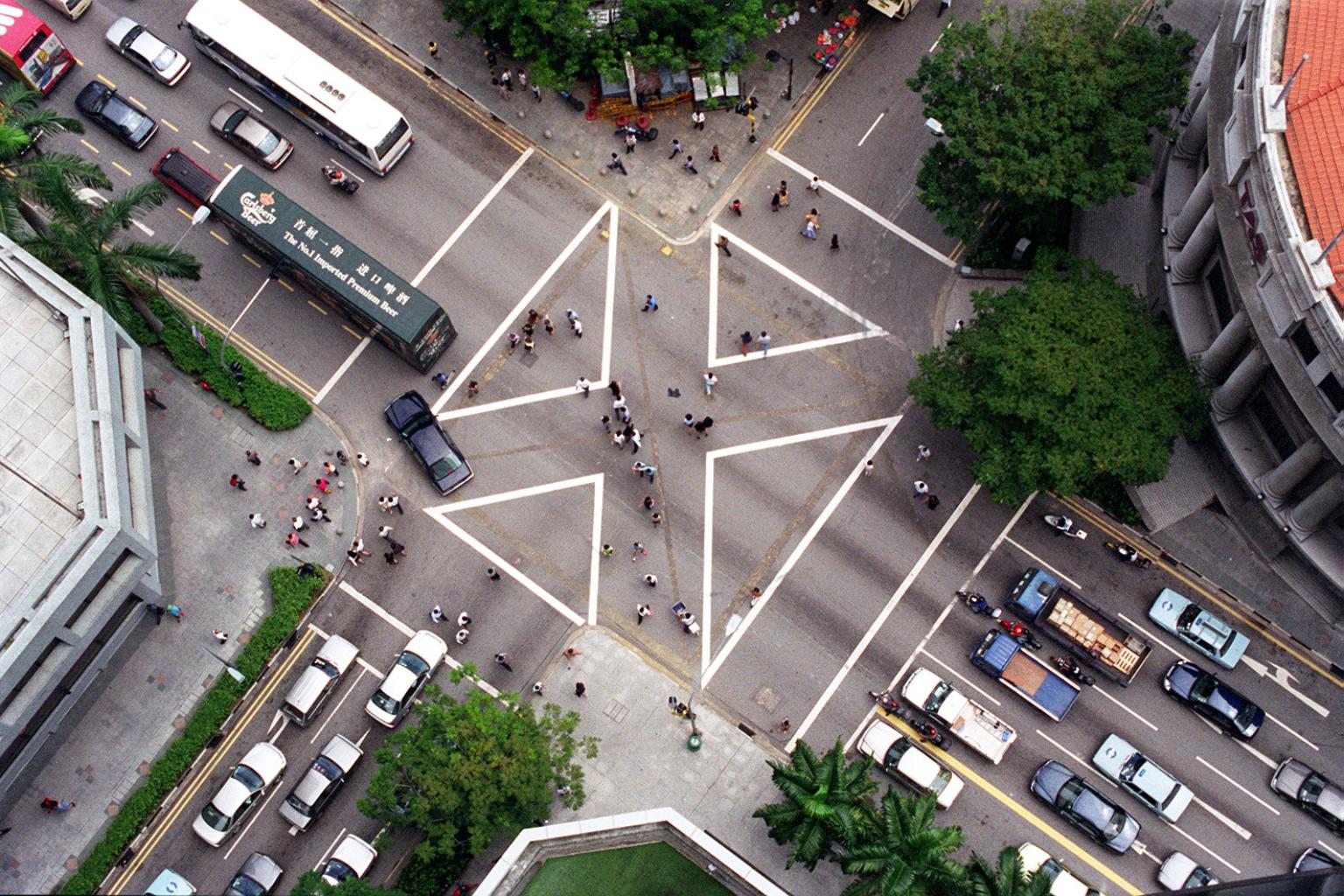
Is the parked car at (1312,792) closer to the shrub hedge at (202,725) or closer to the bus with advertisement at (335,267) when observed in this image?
the bus with advertisement at (335,267)

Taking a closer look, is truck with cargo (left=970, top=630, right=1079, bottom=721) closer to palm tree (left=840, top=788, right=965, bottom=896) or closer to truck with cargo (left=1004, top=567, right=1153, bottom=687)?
truck with cargo (left=1004, top=567, right=1153, bottom=687)

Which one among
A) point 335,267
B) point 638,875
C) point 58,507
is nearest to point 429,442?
point 335,267

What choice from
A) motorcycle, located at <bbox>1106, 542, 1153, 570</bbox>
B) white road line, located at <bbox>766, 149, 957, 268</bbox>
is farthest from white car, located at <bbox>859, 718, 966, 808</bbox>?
white road line, located at <bbox>766, 149, 957, 268</bbox>

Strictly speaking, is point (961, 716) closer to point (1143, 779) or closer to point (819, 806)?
point (1143, 779)

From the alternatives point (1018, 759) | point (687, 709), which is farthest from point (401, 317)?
point (1018, 759)

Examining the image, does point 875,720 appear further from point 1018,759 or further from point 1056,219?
point 1056,219

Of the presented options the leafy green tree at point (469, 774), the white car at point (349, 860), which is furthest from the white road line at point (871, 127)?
the white car at point (349, 860)
